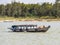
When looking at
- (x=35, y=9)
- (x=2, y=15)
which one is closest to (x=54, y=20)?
(x=35, y=9)

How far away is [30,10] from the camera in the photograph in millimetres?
117625

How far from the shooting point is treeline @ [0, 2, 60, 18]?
360 feet

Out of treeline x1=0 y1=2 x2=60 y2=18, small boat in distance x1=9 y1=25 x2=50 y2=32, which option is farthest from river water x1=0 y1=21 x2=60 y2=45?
treeline x1=0 y1=2 x2=60 y2=18

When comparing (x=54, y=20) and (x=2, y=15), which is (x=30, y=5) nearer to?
(x=2, y=15)

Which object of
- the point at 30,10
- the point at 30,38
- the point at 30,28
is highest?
the point at 30,38

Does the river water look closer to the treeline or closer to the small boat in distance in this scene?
the small boat in distance

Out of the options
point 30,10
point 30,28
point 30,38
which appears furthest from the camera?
point 30,10

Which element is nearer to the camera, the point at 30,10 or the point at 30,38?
the point at 30,38

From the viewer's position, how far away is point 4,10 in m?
116

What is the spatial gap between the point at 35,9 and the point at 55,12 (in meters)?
9.60

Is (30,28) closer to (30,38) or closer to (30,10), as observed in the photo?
(30,38)

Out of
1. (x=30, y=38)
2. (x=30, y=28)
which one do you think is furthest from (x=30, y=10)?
(x=30, y=38)

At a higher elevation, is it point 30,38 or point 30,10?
point 30,38

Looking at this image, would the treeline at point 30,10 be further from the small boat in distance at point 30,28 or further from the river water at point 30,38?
the river water at point 30,38
